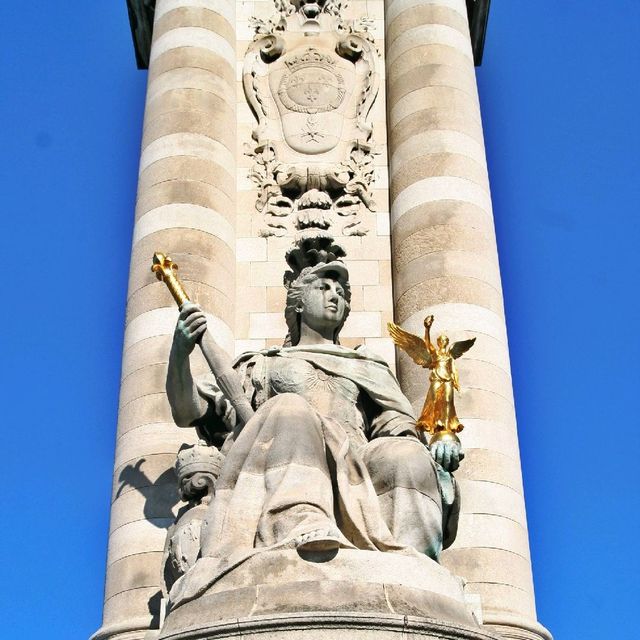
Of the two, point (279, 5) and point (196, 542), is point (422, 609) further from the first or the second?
point (279, 5)

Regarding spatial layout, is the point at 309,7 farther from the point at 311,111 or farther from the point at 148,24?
the point at 148,24

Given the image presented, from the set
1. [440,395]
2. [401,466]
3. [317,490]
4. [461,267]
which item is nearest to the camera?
[317,490]

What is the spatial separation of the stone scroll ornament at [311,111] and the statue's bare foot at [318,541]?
719 centimetres

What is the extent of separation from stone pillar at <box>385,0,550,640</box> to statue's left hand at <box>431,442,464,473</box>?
2.47 m

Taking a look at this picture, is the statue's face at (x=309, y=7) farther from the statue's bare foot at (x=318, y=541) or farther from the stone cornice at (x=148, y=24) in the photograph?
the statue's bare foot at (x=318, y=541)

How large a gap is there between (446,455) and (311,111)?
705 centimetres

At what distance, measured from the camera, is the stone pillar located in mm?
11969

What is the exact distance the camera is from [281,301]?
14.2 meters

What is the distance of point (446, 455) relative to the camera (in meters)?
9.67

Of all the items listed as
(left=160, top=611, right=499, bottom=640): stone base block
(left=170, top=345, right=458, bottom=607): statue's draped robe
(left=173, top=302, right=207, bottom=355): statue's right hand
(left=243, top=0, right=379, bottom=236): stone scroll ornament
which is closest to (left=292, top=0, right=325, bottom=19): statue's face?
(left=243, top=0, right=379, bottom=236): stone scroll ornament

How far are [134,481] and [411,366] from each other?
324cm

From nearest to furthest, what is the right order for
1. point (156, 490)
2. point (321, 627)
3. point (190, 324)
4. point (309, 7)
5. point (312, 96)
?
point (321, 627) → point (190, 324) → point (156, 490) → point (312, 96) → point (309, 7)

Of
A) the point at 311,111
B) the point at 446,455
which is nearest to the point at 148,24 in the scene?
the point at 311,111

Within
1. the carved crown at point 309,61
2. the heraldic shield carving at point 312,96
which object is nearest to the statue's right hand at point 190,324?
the heraldic shield carving at point 312,96
